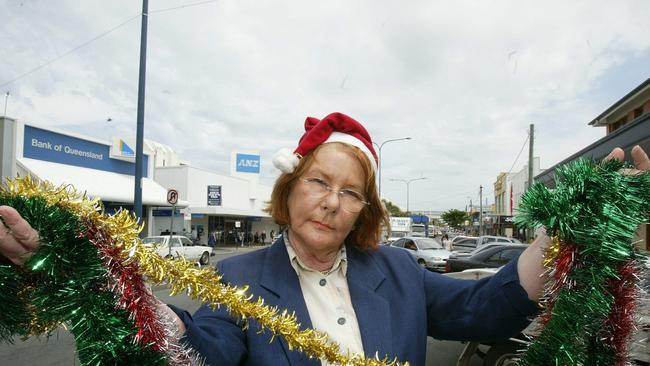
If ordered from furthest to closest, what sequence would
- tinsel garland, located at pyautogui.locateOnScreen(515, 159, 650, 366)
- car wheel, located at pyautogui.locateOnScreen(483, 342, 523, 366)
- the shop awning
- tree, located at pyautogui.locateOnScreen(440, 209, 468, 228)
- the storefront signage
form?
tree, located at pyautogui.locateOnScreen(440, 209, 468, 228) < the storefront signage < the shop awning < car wheel, located at pyautogui.locateOnScreen(483, 342, 523, 366) < tinsel garland, located at pyautogui.locateOnScreen(515, 159, 650, 366)

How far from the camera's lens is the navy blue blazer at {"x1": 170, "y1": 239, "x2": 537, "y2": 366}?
1.31 metres

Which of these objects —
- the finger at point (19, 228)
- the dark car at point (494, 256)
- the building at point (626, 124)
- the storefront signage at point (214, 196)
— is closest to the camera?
the finger at point (19, 228)

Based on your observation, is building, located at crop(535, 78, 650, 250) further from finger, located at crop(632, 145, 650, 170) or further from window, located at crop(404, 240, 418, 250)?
window, located at crop(404, 240, 418, 250)

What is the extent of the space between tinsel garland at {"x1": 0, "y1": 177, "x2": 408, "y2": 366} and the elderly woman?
0.30 meters

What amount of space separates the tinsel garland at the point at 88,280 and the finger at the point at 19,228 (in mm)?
20

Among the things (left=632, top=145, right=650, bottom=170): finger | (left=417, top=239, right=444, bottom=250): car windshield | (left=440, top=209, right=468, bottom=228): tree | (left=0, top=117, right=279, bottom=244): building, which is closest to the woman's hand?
(left=632, top=145, right=650, bottom=170): finger

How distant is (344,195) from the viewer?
1.52 m

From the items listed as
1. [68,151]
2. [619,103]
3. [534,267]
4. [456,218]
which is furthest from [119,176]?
[456,218]

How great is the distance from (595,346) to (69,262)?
1394 millimetres

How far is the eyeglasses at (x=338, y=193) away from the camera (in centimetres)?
150

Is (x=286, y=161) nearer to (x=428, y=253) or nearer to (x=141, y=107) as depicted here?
(x=141, y=107)

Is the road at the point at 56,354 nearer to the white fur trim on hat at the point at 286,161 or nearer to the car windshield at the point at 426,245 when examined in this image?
the white fur trim on hat at the point at 286,161

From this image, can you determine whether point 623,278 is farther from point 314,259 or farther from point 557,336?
point 314,259

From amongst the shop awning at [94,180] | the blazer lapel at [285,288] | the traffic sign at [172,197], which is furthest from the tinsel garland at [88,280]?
the shop awning at [94,180]
